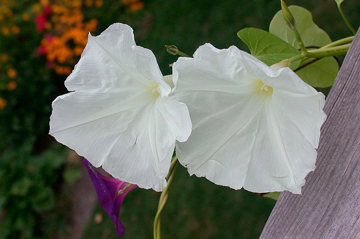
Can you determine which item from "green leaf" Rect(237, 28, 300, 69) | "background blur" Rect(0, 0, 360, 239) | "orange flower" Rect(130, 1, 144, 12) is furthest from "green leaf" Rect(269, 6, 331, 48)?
"orange flower" Rect(130, 1, 144, 12)

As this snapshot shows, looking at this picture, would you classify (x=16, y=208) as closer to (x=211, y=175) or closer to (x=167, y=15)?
(x=167, y=15)

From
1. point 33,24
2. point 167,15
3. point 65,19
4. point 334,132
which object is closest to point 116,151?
point 334,132

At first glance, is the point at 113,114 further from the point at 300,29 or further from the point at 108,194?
the point at 300,29

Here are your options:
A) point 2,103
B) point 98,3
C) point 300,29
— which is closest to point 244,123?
point 300,29

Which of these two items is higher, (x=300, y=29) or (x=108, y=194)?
(x=300, y=29)

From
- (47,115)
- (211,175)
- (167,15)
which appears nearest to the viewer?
(211,175)

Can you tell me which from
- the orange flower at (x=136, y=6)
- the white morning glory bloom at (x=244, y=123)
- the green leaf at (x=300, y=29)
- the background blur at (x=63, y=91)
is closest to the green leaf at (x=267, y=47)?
the white morning glory bloom at (x=244, y=123)

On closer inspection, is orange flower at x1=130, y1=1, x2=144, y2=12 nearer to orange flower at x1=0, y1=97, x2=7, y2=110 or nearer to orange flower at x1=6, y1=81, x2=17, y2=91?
orange flower at x1=6, y1=81, x2=17, y2=91
